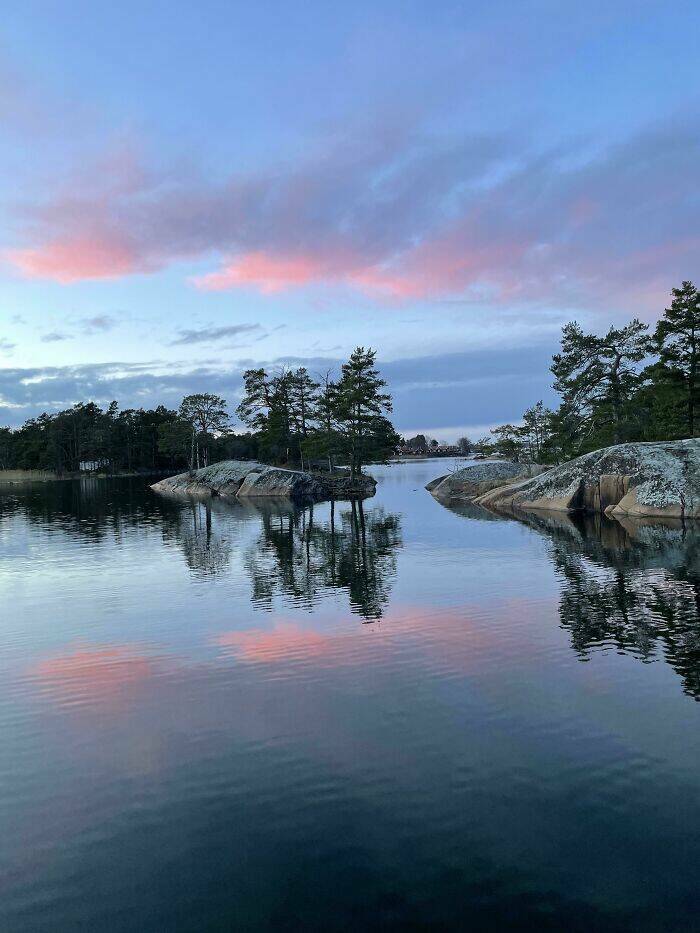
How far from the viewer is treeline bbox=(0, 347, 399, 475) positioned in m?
54.5

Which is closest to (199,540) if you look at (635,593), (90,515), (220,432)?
(90,515)

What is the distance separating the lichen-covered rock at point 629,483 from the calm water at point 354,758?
15.5m

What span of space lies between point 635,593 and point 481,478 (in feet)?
109

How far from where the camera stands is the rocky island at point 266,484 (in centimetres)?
5297

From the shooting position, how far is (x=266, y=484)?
5500cm

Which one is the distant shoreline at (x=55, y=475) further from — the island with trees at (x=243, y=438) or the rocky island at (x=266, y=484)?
the rocky island at (x=266, y=484)

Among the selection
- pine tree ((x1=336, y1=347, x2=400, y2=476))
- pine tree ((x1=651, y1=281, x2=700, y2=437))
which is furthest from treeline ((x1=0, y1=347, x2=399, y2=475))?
pine tree ((x1=651, y1=281, x2=700, y2=437))

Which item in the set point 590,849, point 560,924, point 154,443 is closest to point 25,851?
point 560,924

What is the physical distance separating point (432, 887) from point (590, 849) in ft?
4.43

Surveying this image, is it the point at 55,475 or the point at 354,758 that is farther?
the point at 55,475

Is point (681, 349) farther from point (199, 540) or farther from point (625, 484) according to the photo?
point (199, 540)

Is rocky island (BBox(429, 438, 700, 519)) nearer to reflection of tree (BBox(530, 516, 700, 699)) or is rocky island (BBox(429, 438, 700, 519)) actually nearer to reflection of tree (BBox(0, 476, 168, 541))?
reflection of tree (BBox(530, 516, 700, 699))

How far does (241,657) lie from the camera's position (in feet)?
34.1

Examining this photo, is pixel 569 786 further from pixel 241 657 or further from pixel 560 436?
pixel 560 436
